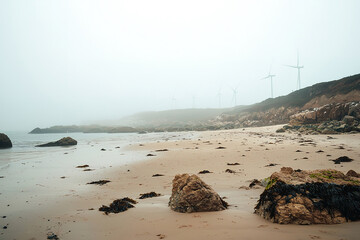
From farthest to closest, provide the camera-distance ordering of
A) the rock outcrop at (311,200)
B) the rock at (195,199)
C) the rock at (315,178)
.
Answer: the rock at (195,199)
the rock at (315,178)
the rock outcrop at (311,200)

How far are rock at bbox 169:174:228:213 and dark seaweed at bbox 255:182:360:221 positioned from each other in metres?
0.83

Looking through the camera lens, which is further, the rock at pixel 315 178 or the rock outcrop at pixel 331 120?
the rock outcrop at pixel 331 120

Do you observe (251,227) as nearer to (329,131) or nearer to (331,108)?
(329,131)

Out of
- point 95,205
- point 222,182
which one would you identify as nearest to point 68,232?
point 95,205

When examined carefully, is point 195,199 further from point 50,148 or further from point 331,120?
point 331,120

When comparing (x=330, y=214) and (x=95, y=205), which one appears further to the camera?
(x=95, y=205)

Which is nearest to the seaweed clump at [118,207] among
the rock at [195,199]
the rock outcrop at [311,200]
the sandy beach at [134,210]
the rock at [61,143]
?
the sandy beach at [134,210]

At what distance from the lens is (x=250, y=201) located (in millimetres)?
4227

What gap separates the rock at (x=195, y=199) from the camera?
3670mm

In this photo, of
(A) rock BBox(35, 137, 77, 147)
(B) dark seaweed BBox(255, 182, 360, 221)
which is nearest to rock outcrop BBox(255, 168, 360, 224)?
(B) dark seaweed BBox(255, 182, 360, 221)

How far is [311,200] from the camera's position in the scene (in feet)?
9.95

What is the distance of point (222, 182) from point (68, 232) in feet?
13.5

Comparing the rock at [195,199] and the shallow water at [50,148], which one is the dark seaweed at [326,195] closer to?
the rock at [195,199]

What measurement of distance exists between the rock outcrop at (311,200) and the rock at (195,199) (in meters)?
0.71
